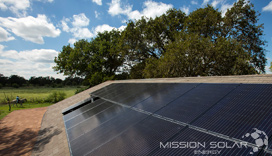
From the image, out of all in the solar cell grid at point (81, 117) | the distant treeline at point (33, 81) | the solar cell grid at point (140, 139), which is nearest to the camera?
the solar cell grid at point (140, 139)

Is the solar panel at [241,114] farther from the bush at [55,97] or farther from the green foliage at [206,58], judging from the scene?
the bush at [55,97]

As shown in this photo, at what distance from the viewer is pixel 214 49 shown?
43.9 ft

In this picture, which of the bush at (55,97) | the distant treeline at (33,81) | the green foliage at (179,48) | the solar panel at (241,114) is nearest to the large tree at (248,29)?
the green foliage at (179,48)

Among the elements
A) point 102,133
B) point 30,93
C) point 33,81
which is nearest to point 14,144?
point 102,133

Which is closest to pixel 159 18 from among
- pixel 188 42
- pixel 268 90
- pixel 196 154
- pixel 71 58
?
pixel 188 42

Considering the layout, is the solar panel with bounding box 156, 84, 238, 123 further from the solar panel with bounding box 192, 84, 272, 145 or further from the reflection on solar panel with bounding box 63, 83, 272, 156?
the solar panel with bounding box 192, 84, 272, 145

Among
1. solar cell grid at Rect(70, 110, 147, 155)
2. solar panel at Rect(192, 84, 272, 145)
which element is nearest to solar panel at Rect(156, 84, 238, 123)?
solar panel at Rect(192, 84, 272, 145)

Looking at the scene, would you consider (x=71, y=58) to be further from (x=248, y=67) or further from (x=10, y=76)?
(x=10, y=76)

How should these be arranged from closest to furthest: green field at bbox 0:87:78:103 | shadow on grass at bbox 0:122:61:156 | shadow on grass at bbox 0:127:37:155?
shadow on grass at bbox 0:122:61:156
shadow on grass at bbox 0:127:37:155
green field at bbox 0:87:78:103

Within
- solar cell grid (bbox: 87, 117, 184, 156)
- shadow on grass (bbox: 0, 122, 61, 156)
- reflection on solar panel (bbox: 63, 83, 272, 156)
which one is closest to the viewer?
reflection on solar panel (bbox: 63, 83, 272, 156)

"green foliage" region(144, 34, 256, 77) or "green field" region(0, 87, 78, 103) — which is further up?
"green foliage" region(144, 34, 256, 77)

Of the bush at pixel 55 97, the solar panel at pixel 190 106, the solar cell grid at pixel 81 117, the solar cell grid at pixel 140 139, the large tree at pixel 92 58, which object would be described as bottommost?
the bush at pixel 55 97

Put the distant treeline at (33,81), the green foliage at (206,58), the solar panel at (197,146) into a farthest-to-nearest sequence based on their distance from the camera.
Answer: the distant treeline at (33,81) → the green foliage at (206,58) → the solar panel at (197,146)

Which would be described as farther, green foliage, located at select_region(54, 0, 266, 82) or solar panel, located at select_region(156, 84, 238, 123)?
green foliage, located at select_region(54, 0, 266, 82)
